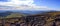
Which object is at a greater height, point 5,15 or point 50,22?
point 5,15

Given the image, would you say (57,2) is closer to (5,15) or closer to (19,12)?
(19,12)

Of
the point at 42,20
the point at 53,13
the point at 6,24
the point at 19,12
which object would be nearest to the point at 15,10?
the point at 19,12

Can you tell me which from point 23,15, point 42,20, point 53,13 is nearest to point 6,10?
point 23,15

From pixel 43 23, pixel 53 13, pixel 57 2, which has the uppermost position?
pixel 57 2

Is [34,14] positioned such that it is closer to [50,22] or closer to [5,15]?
[50,22]

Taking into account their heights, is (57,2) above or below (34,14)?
above
